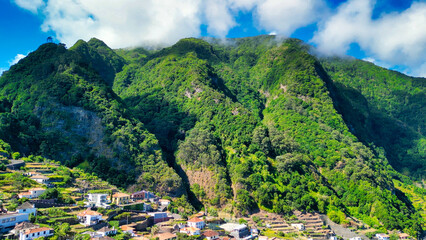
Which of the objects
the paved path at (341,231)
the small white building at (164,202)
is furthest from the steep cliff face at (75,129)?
the paved path at (341,231)

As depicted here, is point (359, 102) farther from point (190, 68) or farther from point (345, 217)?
point (345, 217)

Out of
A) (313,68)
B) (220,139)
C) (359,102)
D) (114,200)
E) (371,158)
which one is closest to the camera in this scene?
(114,200)

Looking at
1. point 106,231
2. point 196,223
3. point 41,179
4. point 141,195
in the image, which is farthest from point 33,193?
point 196,223

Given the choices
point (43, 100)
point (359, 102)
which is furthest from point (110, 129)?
point (359, 102)

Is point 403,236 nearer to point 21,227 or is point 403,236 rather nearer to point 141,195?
point 141,195

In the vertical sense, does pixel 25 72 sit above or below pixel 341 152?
above

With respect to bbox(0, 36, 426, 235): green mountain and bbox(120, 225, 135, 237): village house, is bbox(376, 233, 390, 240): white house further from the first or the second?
bbox(120, 225, 135, 237): village house
